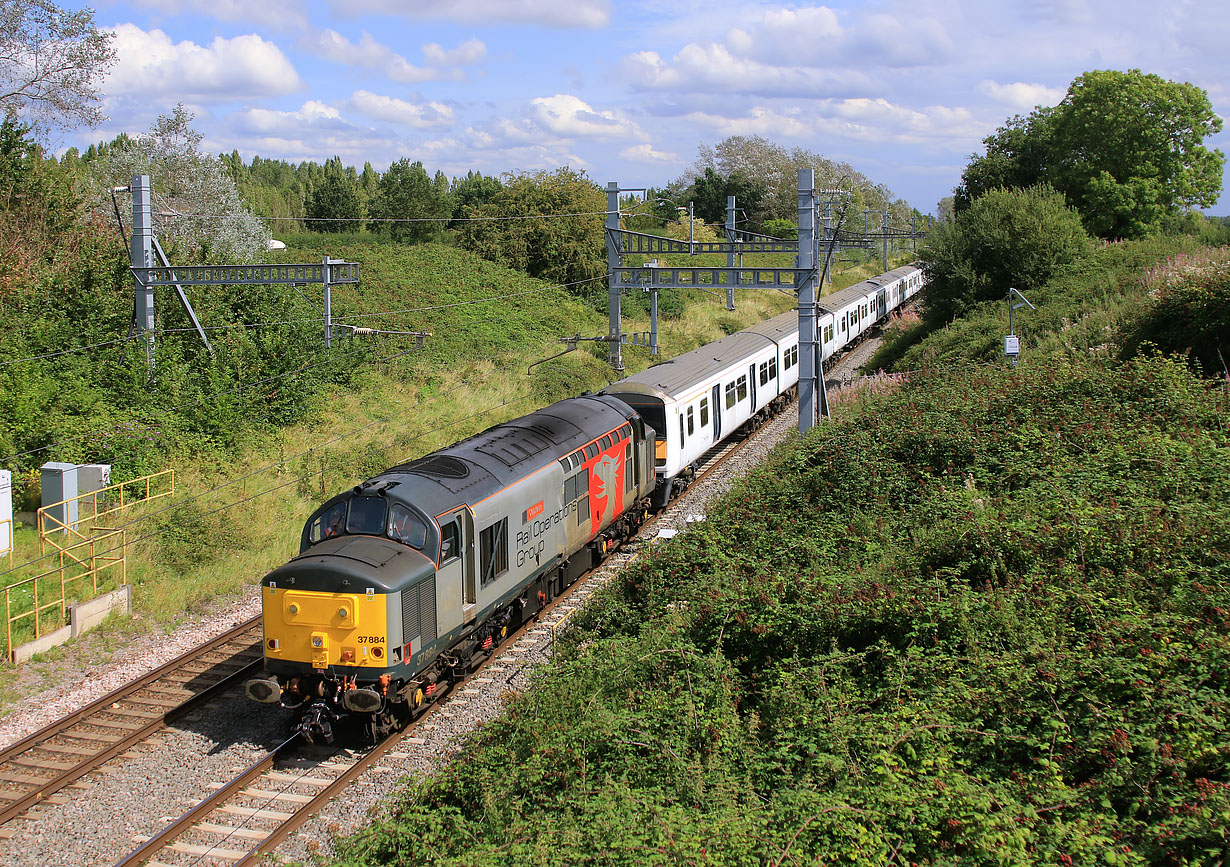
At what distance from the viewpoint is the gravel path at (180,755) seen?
9289 mm

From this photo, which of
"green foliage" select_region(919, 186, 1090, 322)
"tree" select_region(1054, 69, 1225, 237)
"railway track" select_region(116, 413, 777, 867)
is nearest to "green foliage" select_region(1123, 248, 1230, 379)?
"green foliage" select_region(919, 186, 1090, 322)

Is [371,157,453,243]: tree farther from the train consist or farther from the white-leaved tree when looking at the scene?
the train consist

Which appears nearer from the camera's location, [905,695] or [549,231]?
[905,695]

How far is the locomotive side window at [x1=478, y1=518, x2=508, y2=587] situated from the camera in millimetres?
12164

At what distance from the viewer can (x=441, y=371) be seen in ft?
113

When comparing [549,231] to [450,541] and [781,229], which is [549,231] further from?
[450,541]

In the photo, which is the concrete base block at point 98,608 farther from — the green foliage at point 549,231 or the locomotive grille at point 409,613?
the green foliage at point 549,231

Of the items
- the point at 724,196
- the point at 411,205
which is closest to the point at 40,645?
the point at 411,205

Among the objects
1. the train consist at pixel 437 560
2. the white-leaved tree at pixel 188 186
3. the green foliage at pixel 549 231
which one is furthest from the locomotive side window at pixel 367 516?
the green foliage at pixel 549 231

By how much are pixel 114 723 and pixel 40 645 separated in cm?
310

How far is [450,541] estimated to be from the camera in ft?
37.4

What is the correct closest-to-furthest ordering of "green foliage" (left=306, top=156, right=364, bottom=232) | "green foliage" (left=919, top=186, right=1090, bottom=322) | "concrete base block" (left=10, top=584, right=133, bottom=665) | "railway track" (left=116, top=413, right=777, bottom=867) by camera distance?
1. "railway track" (left=116, top=413, right=777, bottom=867)
2. "concrete base block" (left=10, top=584, right=133, bottom=665)
3. "green foliage" (left=919, top=186, right=1090, bottom=322)
4. "green foliage" (left=306, top=156, right=364, bottom=232)

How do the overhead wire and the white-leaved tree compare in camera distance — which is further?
the white-leaved tree

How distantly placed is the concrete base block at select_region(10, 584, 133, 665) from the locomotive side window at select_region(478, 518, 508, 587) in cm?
738
